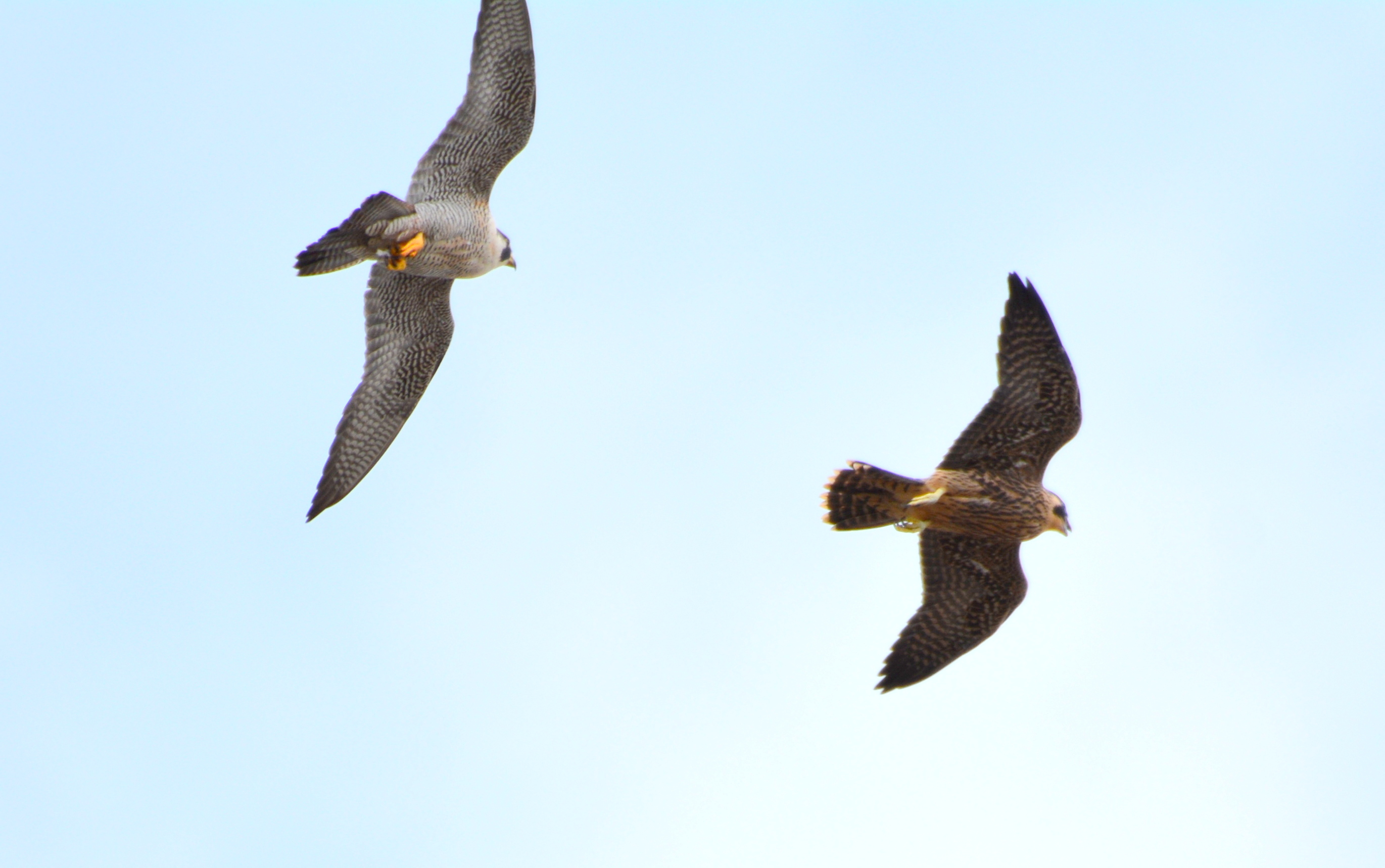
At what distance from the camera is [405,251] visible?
9.59 metres

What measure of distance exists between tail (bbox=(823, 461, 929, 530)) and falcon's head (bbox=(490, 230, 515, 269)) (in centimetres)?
328

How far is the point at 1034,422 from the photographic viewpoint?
30.4 ft

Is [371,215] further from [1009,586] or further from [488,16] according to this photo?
[1009,586]

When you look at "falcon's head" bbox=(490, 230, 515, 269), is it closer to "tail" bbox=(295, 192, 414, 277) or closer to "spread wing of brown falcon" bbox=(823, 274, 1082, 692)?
"tail" bbox=(295, 192, 414, 277)

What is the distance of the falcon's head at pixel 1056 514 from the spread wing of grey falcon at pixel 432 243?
4.50m

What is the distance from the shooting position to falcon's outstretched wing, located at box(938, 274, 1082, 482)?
30.1 feet

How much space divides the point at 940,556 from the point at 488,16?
16.6 ft

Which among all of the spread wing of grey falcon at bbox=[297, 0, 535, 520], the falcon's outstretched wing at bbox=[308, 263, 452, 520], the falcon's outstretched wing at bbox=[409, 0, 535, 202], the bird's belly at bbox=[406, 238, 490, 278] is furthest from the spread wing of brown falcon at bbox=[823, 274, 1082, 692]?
the falcon's outstretched wing at bbox=[409, 0, 535, 202]

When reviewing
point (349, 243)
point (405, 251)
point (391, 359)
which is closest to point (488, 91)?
point (405, 251)

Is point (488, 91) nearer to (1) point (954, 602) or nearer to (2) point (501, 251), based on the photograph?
(2) point (501, 251)

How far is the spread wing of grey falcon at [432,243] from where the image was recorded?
9.77 m

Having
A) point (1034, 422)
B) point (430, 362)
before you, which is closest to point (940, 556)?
point (1034, 422)

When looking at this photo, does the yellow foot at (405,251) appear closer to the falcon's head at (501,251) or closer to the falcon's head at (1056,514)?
the falcon's head at (501,251)

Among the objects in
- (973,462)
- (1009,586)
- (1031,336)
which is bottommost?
(1009,586)
